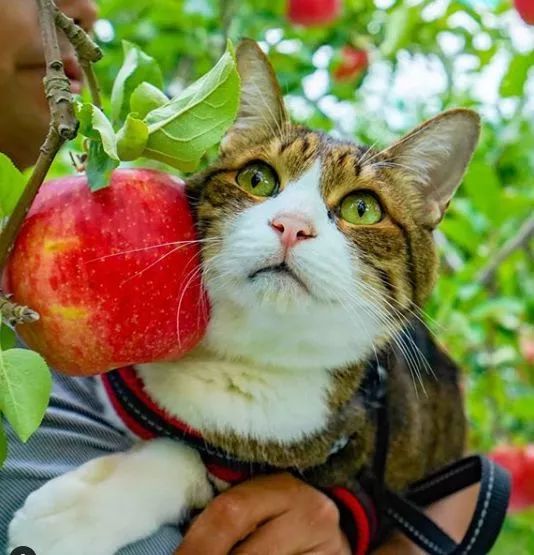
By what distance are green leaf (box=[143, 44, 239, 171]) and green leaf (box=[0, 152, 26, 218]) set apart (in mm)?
98

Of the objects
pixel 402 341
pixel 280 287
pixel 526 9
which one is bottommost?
pixel 402 341

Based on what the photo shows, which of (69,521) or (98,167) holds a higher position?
(98,167)

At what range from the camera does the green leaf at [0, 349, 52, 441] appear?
0.51 m

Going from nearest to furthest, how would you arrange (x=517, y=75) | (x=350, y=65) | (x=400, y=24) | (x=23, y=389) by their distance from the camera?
(x=23, y=389), (x=517, y=75), (x=400, y=24), (x=350, y=65)

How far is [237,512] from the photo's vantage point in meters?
0.80

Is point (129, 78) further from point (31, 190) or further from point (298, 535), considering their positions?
point (298, 535)

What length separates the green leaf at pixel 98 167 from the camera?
582 mm

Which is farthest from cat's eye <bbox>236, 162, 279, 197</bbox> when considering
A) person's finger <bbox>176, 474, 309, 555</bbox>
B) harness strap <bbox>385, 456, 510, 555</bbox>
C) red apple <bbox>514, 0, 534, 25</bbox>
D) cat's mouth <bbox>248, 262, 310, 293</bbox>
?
red apple <bbox>514, 0, 534, 25</bbox>

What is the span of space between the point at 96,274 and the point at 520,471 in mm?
998

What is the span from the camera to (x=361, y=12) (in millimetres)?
1704

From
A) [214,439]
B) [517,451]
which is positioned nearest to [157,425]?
[214,439]

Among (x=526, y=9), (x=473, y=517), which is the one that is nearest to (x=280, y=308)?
(x=473, y=517)

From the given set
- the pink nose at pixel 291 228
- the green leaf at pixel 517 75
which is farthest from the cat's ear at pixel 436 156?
the green leaf at pixel 517 75

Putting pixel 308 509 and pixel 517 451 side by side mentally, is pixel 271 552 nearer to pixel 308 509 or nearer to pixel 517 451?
pixel 308 509
